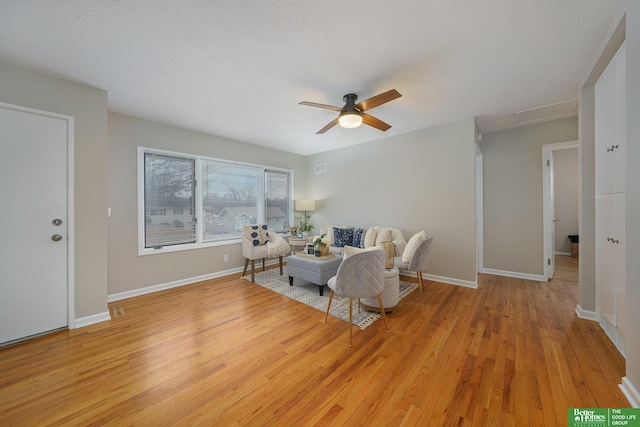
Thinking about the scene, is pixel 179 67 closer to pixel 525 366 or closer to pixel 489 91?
pixel 489 91

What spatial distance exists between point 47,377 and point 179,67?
286cm

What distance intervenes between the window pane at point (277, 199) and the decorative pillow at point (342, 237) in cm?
152

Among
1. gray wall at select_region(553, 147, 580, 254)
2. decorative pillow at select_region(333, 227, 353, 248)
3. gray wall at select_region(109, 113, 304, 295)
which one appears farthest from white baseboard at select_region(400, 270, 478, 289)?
gray wall at select_region(553, 147, 580, 254)

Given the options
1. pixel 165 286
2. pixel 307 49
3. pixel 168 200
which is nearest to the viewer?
pixel 307 49

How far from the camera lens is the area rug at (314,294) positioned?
2596 mm

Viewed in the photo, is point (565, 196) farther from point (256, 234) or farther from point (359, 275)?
point (256, 234)

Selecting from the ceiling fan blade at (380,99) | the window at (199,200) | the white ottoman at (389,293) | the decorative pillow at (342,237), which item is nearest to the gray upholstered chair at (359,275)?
the white ottoman at (389,293)

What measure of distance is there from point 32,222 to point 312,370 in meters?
3.11

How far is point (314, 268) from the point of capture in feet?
10.6

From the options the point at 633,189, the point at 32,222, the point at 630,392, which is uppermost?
the point at 633,189

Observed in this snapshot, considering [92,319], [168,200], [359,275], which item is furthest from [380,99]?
[92,319]

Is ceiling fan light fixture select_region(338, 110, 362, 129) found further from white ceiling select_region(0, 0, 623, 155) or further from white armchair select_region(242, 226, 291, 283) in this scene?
white armchair select_region(242, 226, 291, 283)

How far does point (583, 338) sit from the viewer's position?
6.92 ft

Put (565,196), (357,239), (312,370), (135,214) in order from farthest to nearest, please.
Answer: (565,196) → (357,239) → (135,214) → (312,370)
